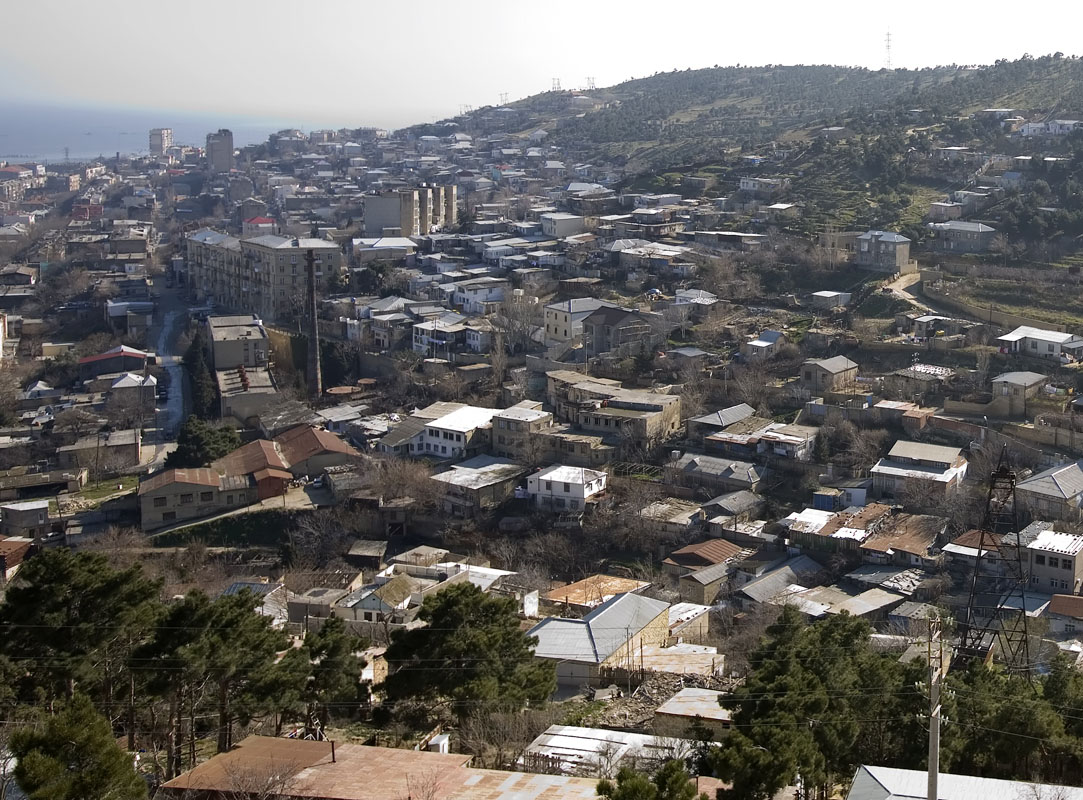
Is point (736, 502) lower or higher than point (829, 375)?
lower

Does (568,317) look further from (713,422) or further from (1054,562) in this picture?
(1054,562)

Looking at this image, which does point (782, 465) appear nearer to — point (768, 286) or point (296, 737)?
point (768, 286)

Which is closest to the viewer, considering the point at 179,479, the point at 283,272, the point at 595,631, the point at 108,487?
the point at 595,631

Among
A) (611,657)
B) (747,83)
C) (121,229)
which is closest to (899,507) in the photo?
(611,657)

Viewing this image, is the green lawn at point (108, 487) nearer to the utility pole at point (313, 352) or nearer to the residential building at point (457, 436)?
the utility pole at point (313, 352)

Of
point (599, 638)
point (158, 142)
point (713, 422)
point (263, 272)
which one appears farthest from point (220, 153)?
point (599, 638)

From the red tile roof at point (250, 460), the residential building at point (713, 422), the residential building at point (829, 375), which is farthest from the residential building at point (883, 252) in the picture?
the red tile roof at point (250, 460)
